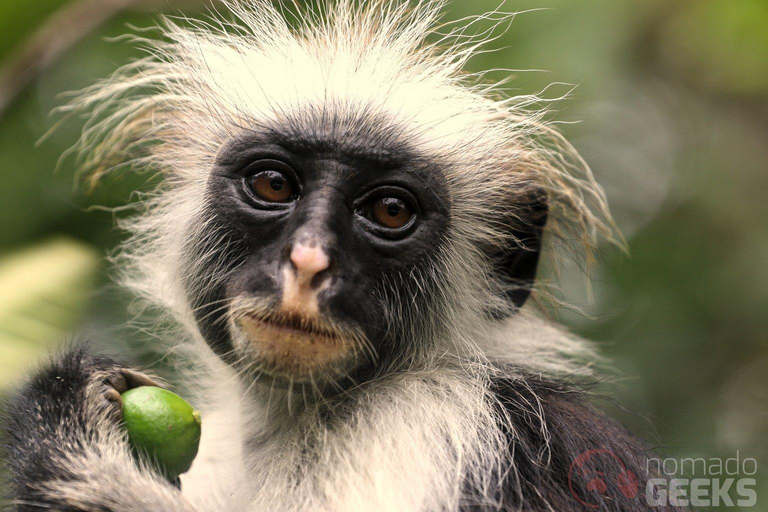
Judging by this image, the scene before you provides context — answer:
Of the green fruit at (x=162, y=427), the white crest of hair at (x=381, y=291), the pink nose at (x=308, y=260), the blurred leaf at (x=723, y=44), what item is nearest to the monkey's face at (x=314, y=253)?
the pink nose at (x=308, y=260)

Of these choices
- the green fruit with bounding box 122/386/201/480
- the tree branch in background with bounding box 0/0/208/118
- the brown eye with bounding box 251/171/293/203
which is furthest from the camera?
the tree branch in background with bounding box 0/0/208/118

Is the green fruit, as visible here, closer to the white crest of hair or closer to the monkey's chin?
the monkey's chin

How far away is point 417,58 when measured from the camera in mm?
4633

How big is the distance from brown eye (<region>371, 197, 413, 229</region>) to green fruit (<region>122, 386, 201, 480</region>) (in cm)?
119

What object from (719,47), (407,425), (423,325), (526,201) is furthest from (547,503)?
(719,47)

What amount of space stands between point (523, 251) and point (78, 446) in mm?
2372

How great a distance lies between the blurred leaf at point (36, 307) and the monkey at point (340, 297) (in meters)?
0.25

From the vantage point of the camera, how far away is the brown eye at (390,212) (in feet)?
12.1

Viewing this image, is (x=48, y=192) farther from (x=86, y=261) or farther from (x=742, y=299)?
(x=742, y=299)

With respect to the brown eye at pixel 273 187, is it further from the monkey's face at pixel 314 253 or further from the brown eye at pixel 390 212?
the brown eye at pixel 390 212

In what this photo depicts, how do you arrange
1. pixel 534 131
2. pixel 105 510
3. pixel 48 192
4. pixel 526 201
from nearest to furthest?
pixel 105 510, pixel 526 201, pixel 534 131, pixel 48 192

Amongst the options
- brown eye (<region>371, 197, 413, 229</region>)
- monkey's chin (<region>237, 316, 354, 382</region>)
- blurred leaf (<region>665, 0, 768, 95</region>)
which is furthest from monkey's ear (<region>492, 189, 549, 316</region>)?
A: blurred leaf (<region>665, 0, 768, 95</region>)

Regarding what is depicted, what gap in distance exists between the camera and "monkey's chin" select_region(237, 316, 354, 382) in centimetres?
330

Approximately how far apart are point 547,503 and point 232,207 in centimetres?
193
